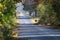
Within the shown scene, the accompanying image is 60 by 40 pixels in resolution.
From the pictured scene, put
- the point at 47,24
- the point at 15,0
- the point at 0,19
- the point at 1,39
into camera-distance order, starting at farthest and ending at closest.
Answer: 1. the point at 47,24
2. the point at 15,0
3. the point at 0,19
4. the point at 1,39

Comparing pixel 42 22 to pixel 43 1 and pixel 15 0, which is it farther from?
pixel 15 0

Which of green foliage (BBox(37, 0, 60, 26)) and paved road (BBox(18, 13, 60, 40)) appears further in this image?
green foliage (BBox(37, 0, 60, 26))

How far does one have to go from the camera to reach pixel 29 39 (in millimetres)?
13445

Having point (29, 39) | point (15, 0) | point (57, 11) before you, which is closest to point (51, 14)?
point (57, 11)

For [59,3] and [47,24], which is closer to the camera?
[59,3]

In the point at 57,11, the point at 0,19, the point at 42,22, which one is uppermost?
the point at 0,19

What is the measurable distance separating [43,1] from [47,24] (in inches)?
117

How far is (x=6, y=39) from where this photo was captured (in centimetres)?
1132

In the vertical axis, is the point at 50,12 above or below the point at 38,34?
below

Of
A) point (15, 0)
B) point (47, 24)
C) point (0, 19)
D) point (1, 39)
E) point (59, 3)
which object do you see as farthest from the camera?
point (47, 24)

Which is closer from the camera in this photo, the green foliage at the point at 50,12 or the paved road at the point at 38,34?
the paved road at the point at 38,34

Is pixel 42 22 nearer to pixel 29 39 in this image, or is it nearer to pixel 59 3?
pixel 59 3

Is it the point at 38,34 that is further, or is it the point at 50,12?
the point at 50,12

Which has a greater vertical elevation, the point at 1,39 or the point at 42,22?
the point at 1,39
